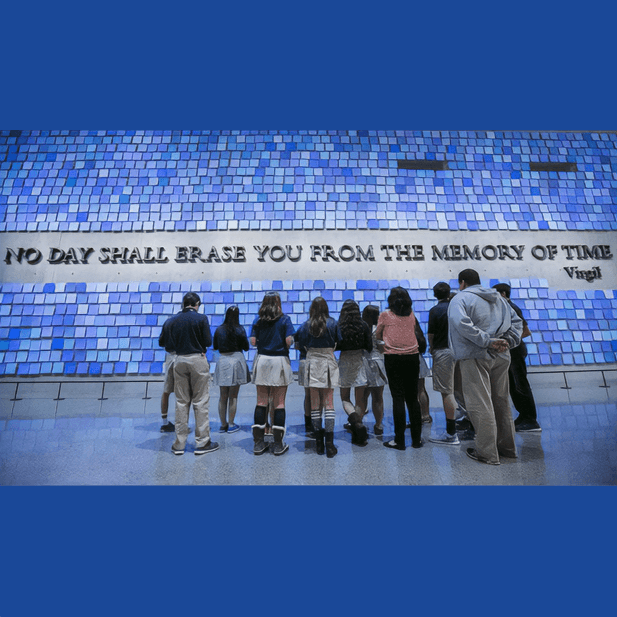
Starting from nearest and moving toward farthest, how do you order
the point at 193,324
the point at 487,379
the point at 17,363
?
the point at 487,379 → the point at 193,324 → the point at 17,363

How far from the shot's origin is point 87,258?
6277 mm

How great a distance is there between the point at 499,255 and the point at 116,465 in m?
6.02

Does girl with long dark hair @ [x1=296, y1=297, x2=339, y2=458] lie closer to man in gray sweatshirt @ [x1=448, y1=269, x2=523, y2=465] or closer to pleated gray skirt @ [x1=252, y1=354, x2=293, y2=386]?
pleated gray skirt @ [x1=252, y1=354, x2=293, y2=386]

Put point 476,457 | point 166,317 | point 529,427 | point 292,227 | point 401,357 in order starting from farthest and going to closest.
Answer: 1. point 292,227
2. point 166,317
3. point 529,427
4. point 401,357
5. point 476,457

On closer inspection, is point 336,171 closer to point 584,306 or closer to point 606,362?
point 584,306

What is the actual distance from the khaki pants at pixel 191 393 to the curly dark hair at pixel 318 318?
Answer: 3.09ft

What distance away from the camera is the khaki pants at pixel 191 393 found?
3387 mm

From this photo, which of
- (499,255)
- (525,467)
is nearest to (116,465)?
(525,467)

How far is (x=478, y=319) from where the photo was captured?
2.98m

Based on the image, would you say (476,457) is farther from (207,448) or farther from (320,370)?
(207,448)

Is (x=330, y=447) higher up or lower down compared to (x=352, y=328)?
lower down

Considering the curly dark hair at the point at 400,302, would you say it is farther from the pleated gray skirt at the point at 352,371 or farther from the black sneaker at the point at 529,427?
the black sneaker at the point at 529,427

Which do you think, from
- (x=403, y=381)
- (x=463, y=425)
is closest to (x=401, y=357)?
(x=403, y=381)

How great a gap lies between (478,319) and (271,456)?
198 cm
